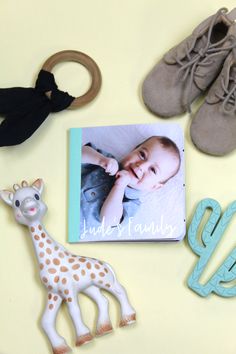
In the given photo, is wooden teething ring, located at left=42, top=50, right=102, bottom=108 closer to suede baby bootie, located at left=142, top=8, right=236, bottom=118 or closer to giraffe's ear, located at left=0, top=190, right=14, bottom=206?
suede baby bootie, located at left=142, top=8, right=236, bottom=118

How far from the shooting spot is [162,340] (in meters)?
1.01

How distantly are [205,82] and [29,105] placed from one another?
1.25ft

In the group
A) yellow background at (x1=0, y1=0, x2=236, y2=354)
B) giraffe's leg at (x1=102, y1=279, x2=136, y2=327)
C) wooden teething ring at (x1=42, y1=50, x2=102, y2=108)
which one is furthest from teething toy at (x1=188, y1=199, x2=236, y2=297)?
wooden teething ring at (x1=42, y1=50, x2=102, y2=108)

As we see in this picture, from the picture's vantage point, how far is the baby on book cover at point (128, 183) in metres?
1.07

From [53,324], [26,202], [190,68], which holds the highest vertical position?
[190,68]

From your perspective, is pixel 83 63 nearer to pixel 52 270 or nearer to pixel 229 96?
pixel 229 96

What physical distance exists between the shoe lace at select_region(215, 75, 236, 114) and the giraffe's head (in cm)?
42

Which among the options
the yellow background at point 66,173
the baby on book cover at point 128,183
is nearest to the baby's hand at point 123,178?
the baby on book cover at point 128,183

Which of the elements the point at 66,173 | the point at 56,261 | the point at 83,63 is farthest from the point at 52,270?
the point at 83,63

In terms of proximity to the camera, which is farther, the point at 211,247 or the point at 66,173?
the point at 66,173

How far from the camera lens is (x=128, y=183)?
1095mm

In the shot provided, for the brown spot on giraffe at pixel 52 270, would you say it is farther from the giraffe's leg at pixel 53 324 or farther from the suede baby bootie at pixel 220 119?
the suede baby bootie at pixel 220 119

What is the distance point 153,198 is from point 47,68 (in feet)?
1.25

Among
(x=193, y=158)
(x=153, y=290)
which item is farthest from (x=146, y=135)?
(x=153, y=290)
